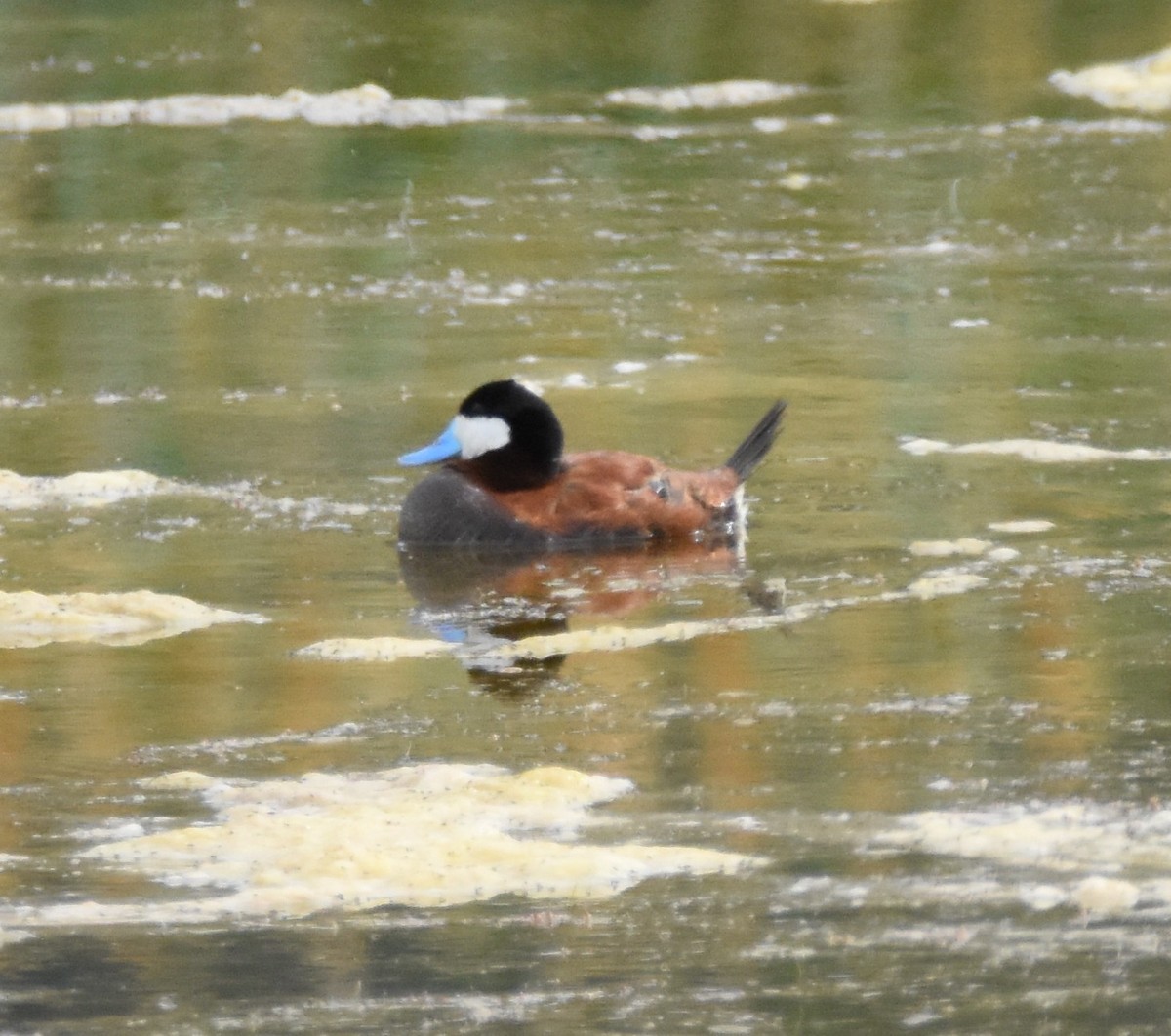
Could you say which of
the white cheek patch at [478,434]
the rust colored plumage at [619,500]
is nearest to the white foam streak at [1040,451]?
the rust colored plumage at [619,500]

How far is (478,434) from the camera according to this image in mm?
9773

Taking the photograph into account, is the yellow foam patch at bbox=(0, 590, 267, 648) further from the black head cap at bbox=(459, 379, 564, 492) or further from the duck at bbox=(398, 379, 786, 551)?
the black head cap at bbox=(459, 379, 564, 492)

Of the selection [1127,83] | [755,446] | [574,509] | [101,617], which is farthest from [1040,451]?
[1127,83]

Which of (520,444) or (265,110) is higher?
(265,110)

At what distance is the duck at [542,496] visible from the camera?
9539mm

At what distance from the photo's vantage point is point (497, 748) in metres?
6.88

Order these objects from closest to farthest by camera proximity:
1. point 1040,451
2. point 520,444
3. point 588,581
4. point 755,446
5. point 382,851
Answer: point 382,851
point 588,581
point 520,444
point 755,446
point 1040,451

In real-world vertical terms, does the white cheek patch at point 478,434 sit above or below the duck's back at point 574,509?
above

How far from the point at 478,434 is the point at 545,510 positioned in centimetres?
41

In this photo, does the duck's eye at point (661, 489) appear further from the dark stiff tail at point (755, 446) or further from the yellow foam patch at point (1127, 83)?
the yellow foam patch at point (1127, 83)

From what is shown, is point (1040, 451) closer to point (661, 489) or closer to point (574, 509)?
point (661, 489)

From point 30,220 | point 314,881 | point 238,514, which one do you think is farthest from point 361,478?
point 30,220

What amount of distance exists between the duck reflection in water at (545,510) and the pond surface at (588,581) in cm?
9

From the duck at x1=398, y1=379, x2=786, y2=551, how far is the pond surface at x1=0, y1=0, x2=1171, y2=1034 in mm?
169
